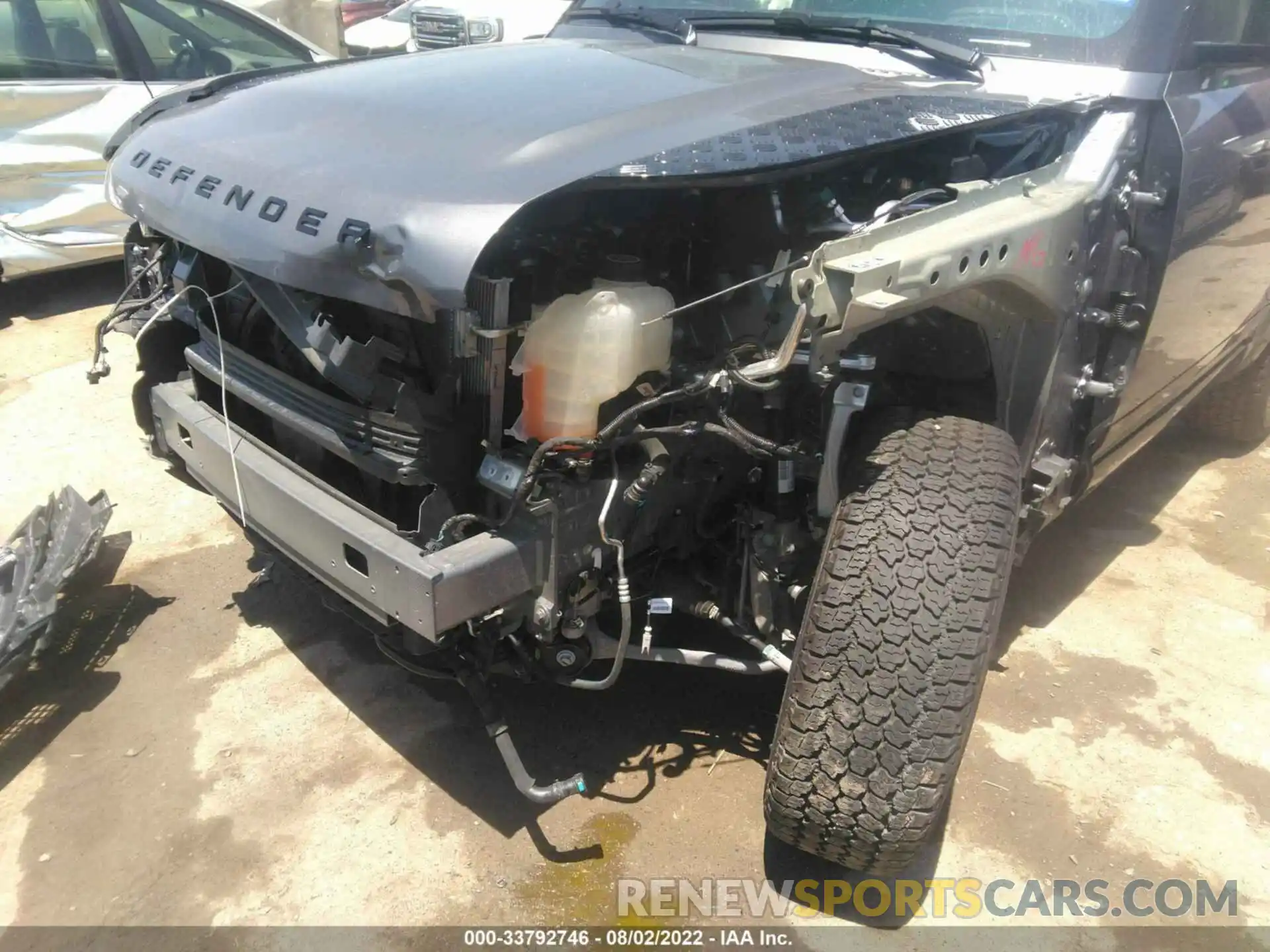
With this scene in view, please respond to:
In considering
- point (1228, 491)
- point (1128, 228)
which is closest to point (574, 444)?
point (1128, 228)

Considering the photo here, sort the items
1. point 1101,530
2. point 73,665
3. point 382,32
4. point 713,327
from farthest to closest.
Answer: point 382,32, point 1101,530, point 73,665, point 713,327

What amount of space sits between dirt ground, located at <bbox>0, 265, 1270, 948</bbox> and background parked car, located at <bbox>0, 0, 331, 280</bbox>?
8.27 ft

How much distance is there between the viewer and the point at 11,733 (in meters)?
2.55

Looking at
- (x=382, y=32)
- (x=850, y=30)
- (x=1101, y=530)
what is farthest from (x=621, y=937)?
(x=382, y=32)

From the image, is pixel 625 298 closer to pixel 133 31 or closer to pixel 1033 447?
pixel 1033 447

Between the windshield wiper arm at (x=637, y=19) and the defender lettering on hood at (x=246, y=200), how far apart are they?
1387 mm

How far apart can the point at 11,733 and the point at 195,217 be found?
1.52 meters

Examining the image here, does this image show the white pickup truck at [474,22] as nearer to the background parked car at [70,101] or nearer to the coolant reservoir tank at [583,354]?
the background parked car at [70,101]

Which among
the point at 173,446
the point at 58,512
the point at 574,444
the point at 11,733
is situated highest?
the point at 574,444

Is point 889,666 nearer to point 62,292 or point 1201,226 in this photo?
point 1201,226

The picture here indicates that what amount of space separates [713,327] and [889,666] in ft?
2.64

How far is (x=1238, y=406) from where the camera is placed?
168 inches

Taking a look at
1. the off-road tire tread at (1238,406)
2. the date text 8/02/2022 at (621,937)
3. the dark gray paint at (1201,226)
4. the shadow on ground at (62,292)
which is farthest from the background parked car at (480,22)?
the off-road tire tread at (1238,406)

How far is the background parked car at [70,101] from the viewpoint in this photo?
5094mm
